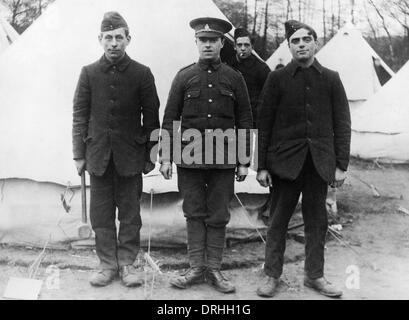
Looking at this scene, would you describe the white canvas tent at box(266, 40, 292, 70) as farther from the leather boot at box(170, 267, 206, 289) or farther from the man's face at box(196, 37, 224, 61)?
the leather boot at box(170, 267, 206, 289)

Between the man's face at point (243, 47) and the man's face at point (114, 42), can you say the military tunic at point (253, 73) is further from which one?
the man's face at point (114, 42)

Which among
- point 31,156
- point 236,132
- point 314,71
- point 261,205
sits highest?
point 314,71

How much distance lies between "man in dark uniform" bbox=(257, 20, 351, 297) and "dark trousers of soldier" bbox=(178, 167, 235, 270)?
25 centimetres

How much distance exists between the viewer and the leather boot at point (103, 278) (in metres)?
3.22

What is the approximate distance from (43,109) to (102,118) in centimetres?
83

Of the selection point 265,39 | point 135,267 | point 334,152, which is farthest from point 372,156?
point 135,267

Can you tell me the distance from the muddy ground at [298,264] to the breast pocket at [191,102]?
1.02m

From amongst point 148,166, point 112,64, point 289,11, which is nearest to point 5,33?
point 112,64

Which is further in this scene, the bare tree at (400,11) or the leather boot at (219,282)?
the bare tree at (400,11)

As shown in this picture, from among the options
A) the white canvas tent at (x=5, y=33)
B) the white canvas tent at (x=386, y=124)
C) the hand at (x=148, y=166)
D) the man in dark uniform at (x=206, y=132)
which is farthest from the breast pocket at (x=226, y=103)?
the white canvas tent at (x=386, y=124)

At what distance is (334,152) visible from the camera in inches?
123

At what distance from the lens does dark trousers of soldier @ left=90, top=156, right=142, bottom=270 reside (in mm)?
3238

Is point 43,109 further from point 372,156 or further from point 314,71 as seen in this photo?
point 372,156

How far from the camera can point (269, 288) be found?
313 centimetres
